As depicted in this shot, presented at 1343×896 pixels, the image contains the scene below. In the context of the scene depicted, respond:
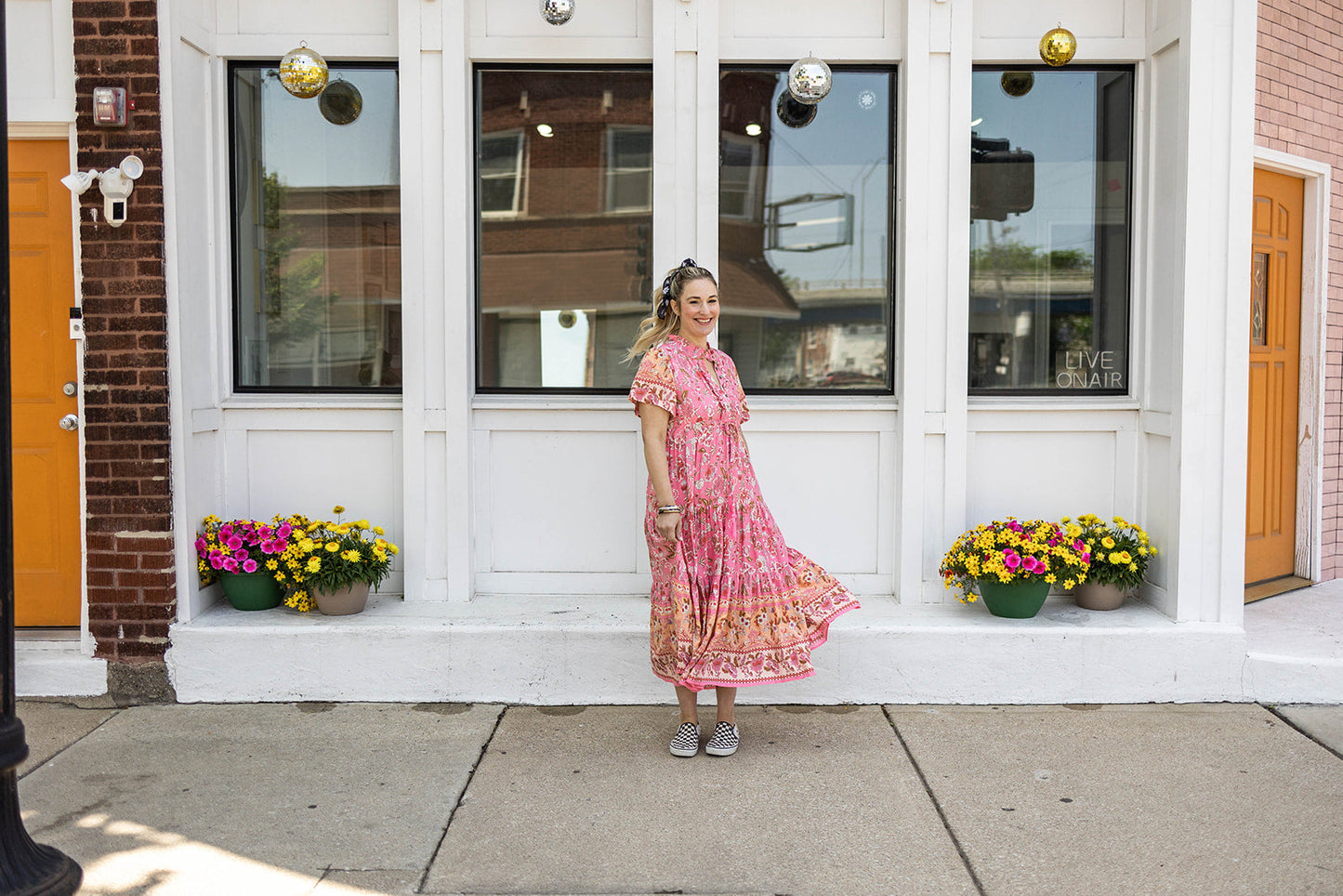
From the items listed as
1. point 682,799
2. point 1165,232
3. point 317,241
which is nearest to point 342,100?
point 317,241

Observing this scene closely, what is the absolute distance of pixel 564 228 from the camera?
18.3ft

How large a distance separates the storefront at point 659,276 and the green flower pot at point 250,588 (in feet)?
0.43

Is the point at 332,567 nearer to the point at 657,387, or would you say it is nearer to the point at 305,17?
the point at 657,387

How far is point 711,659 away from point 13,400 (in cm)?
346

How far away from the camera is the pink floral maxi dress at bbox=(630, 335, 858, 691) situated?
438 centimetres

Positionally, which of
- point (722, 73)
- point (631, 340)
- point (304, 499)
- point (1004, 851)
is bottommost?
point (1004, 851)

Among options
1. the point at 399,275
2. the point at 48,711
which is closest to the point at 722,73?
the point at 399,275

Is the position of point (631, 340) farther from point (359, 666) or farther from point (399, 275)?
point (359, 666)

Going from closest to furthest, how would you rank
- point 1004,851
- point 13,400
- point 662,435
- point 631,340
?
point 1004,851
point 662,435
point 13,400
point 631,340

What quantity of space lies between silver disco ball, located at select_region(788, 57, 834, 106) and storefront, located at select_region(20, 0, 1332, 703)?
283 mm

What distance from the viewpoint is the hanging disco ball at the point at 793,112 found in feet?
18.1

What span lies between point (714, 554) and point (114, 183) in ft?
9.90

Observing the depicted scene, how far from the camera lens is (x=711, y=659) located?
4402 millimetres

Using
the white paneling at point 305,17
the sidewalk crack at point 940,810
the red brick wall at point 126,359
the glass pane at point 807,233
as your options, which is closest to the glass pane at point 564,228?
the glass pane at point 807,233
